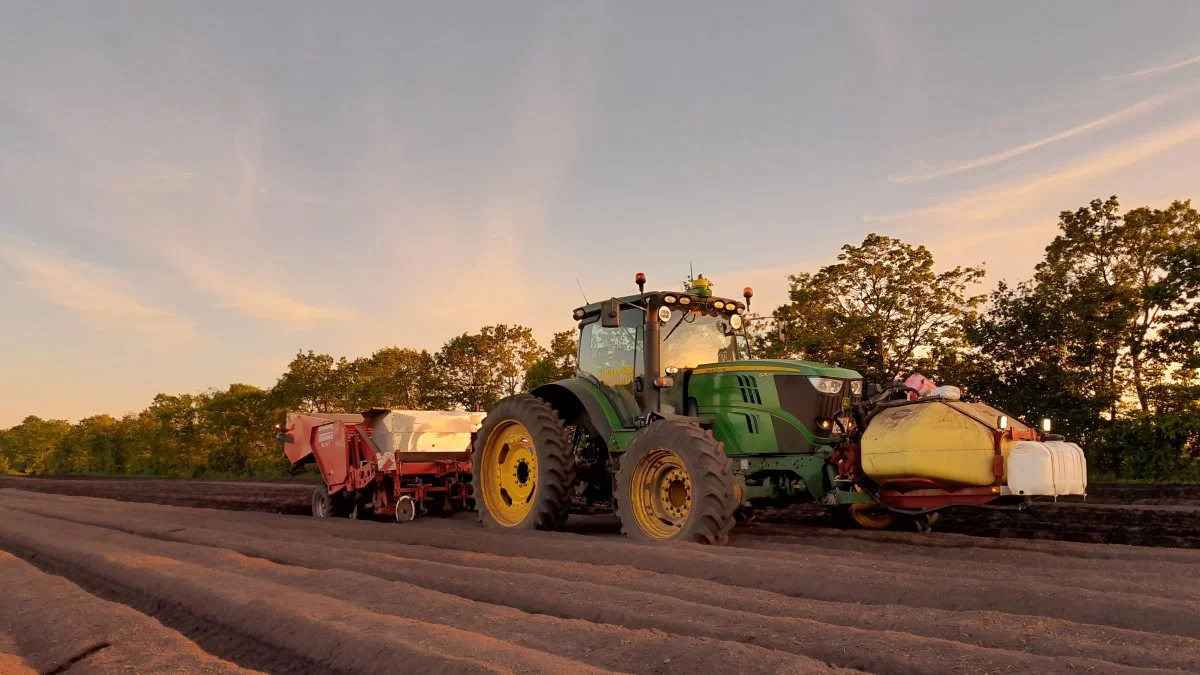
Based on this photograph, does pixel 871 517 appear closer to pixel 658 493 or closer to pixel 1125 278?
pixel 658 493

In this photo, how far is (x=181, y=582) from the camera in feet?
19.7

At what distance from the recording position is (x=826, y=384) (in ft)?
26.1

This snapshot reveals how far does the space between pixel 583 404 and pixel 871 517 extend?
318 cm

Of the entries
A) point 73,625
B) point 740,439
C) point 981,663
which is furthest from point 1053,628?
point 73,625

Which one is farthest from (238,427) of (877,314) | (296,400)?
(877,314)

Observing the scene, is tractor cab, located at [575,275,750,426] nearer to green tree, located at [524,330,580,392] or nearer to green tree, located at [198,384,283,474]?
green tree, located at [524,330,580,392]

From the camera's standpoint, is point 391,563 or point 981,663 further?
point 391,563

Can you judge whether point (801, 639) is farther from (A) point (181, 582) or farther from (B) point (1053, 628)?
(A) point (181, 582)

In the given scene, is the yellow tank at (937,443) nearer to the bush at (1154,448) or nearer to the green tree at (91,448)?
the bush at (1154,448)

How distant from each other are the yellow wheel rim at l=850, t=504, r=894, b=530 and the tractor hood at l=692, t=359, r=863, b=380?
1.46 meters

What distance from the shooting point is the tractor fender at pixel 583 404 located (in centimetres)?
861

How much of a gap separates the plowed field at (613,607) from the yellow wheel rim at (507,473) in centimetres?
140

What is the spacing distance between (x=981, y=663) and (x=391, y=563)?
4.57 metres

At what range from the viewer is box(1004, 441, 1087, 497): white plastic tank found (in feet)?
20.4
